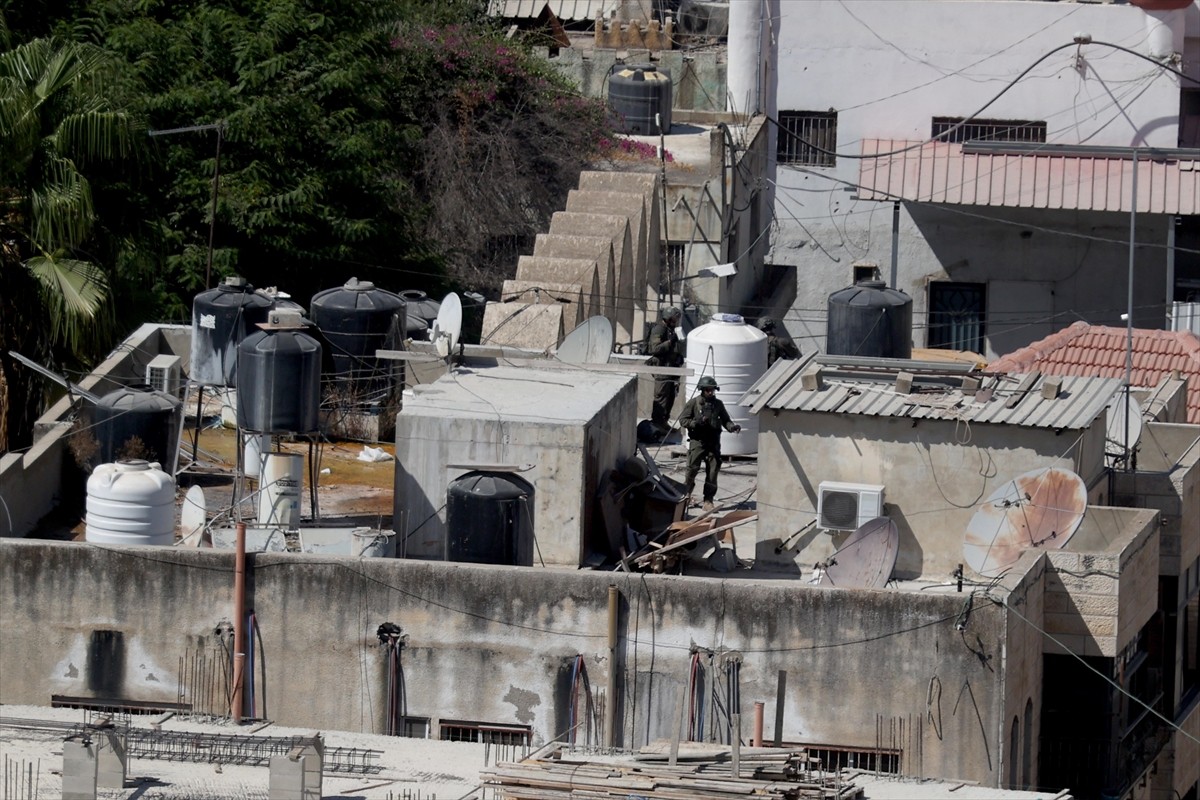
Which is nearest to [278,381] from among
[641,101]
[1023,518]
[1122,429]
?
[1023,518]

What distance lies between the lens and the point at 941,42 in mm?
65062

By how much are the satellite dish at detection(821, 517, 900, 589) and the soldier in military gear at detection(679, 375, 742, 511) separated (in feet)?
12.0

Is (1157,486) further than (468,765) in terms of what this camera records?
Yes

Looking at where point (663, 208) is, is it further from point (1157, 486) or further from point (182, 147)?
A: point (1157, 486)

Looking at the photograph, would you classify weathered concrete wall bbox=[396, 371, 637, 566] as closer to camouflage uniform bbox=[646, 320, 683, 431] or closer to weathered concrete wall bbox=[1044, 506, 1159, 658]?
weathered concrete wall bbox=[1044, 506, 1159, 658]

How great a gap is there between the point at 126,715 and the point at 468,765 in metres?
4.65

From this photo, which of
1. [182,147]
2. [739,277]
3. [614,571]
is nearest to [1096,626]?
[614,571]

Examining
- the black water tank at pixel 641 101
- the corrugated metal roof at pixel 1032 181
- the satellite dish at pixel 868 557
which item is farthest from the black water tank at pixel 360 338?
the corrugated metal roof at pixel 1032 181

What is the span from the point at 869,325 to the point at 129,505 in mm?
12921

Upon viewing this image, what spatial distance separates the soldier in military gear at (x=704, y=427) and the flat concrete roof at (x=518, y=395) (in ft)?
3.13

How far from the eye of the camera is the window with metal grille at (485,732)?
33.6 meters

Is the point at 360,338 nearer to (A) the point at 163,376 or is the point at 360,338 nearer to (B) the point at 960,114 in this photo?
(A) the point at 163,376

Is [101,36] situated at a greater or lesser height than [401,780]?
greater

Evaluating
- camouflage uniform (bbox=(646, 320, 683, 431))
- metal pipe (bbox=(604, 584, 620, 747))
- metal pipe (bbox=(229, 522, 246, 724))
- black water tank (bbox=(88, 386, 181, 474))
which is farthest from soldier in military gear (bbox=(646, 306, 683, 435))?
metal pipe (bbox=(229, 522, 246, 724))
